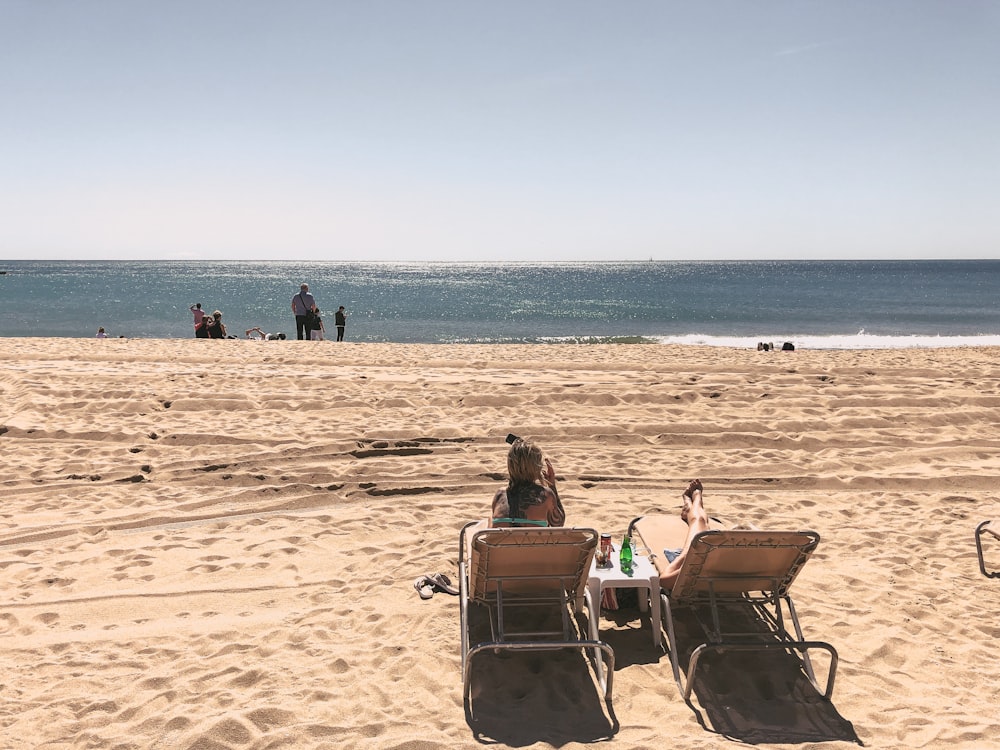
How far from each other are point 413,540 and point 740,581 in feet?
9.34

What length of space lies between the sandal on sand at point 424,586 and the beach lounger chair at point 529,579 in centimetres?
44

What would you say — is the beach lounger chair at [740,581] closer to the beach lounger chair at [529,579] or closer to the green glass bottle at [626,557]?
the green glass bottle at [626,557]

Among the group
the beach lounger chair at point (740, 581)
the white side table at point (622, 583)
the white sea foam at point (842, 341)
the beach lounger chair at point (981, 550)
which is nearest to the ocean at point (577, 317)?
the white sea foam at point (842, 341)

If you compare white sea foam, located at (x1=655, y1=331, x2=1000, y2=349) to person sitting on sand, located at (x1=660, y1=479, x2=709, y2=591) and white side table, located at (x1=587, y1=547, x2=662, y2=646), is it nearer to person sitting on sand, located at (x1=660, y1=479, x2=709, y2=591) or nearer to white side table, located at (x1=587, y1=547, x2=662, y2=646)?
person sitting on sand, located at (x1=660, y1=479, x2=709, y2=591)

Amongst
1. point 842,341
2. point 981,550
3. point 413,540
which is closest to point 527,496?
point 413,540

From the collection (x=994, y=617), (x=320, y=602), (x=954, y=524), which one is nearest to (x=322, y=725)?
(x=320, y=602)

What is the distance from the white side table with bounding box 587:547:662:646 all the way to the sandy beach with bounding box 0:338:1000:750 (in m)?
0.29

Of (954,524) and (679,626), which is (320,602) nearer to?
(679,626)

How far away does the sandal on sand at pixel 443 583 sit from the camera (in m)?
4.73

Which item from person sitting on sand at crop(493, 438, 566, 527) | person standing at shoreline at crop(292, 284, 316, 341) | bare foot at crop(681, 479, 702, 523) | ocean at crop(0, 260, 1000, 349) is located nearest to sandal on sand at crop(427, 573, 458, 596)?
person sitting on sand at crop(493, 438, 566, 527)

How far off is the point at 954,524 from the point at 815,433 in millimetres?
2787

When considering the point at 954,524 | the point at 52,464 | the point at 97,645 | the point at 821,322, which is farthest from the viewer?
the point at 821,322

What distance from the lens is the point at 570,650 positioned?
4105mm

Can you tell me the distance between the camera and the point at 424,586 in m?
4.77
